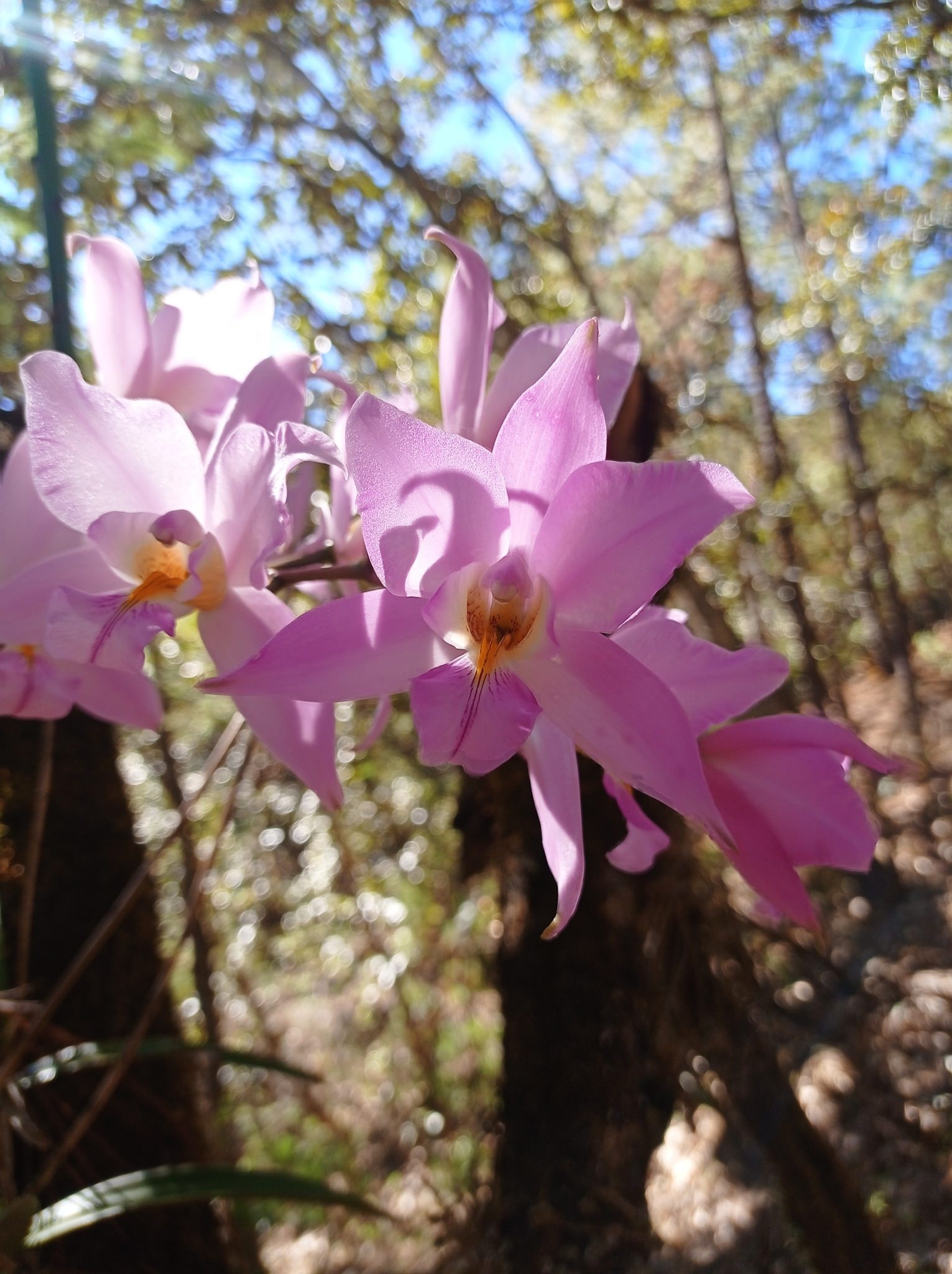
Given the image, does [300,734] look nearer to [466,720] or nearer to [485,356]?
[466,720]

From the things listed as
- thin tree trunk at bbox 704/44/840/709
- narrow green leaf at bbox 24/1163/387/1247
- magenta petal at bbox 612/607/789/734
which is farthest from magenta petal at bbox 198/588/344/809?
thin tree trunk at bbox 704/44/840/709

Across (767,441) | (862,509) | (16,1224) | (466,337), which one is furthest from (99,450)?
(862,509)

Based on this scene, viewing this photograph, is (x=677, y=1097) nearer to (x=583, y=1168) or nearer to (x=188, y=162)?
(x=583, y=1168)

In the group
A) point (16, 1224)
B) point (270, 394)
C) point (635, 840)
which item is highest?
point (270, 394)

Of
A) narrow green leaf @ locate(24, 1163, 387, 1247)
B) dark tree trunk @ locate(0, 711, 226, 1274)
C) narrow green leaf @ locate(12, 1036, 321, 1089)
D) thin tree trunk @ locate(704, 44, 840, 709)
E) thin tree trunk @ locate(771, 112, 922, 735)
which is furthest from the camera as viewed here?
thin tree trunk @ locate(771, 112, 922, 735)

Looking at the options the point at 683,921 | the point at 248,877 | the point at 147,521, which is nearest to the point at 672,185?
the point at 248,877

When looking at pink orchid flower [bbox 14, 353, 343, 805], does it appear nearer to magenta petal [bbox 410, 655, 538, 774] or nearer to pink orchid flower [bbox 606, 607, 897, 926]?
magenta petal [bbox 410, 655, 538, 774]

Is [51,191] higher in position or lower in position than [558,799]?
higher
